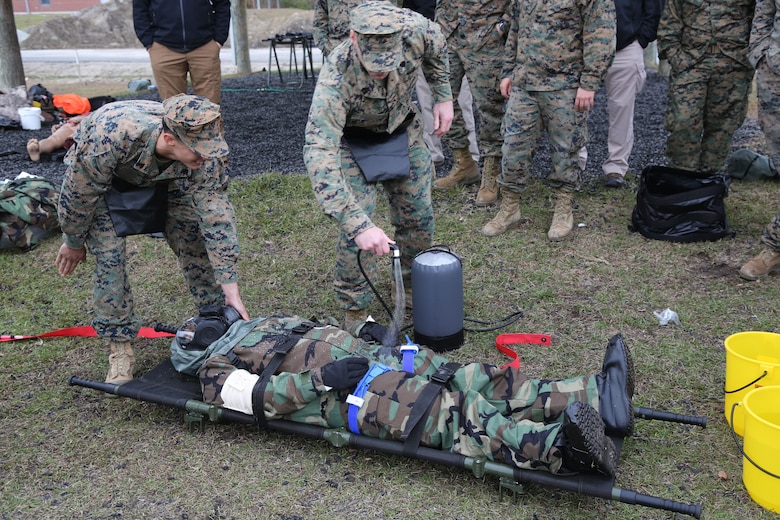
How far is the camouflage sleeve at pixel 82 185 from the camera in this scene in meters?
3.29

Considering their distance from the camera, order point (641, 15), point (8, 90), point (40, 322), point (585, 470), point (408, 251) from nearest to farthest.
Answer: point (585, 470)
point (408, 251)
point (40, 322)
point (641, 15)
point (8, 90)

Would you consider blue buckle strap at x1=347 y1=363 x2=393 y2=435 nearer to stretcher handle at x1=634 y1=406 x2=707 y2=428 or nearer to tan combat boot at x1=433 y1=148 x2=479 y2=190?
stretcher handle at x1=634 y1=406 x2=707 y2=428

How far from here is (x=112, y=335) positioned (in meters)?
3.76

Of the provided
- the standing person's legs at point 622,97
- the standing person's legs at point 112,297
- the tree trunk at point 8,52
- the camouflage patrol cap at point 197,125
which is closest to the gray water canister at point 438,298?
the camouflage patrol cap at point 197,125

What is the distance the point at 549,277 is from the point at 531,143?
3.41 feet

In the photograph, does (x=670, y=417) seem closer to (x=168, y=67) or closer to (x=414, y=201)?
(x=414, y=201)

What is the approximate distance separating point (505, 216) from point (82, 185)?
328 cm

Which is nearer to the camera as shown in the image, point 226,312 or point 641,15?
point 226,312

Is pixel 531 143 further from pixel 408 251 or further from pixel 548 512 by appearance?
pixel 548 512

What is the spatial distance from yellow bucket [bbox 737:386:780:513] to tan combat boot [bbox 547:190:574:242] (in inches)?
105

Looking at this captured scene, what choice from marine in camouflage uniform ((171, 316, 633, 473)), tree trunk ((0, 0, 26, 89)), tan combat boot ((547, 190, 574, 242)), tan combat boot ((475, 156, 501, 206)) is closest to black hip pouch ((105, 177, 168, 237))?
marine in camouflage uniform ((171, 316, 633, 473))

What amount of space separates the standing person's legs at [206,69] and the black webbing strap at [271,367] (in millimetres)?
4152

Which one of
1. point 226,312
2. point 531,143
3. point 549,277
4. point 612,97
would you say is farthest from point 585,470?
point 612,97

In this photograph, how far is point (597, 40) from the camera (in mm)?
4754
